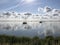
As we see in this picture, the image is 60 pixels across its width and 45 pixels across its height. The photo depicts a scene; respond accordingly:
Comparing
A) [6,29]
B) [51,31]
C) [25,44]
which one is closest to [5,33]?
[6,29]

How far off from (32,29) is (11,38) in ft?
2.59

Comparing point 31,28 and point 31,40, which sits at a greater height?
point 31,28

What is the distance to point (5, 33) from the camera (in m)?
6.96

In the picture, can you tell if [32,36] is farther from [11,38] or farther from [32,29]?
[11,38]

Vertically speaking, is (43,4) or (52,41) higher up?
(43,4)

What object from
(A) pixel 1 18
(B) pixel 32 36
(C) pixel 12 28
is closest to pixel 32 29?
(B) pixel 32 36

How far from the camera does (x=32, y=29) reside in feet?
22.6

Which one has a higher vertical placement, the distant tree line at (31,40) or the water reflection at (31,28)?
Result: the water reflection at (31,28)

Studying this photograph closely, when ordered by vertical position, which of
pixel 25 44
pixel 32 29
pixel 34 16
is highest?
pixel 34 16

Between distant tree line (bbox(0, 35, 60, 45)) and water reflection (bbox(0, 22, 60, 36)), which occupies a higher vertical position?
water reflection (bbox(0, 22, 60, 36))

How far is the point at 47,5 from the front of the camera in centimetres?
704

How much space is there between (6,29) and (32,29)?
872 mm

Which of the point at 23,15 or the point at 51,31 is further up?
the point at 23,15

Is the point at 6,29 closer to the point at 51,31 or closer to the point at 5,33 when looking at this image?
the point at 5,33
